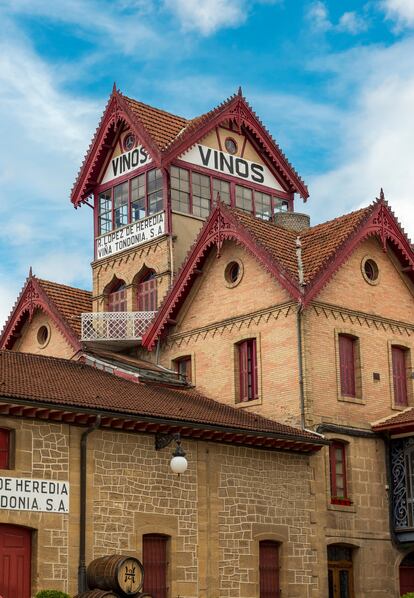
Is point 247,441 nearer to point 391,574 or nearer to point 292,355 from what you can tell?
point 292,355

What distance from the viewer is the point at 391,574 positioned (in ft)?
113

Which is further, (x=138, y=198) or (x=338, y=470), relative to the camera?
(x=138, y=198)

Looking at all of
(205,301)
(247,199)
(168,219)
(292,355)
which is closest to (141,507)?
(292,355)

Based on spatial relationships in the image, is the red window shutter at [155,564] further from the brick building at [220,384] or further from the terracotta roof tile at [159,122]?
the terracotta roof tile at [159,122]

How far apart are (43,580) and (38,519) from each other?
4.61 feet

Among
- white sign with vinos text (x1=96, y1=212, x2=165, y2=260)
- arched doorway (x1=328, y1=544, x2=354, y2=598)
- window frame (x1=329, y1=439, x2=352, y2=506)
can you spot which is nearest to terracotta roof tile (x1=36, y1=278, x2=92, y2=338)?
white sign with vinos text (x1=96, y1=212, x2=165, y2=260)

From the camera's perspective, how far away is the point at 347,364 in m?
35.5

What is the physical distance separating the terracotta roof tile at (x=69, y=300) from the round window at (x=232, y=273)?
6.49 m

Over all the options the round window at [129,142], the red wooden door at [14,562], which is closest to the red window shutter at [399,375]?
the round window at [129,142]

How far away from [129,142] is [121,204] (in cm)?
248

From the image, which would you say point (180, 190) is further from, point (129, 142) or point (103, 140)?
point (103, 140)

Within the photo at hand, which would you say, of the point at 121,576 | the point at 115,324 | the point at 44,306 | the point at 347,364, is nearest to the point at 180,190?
the point at 115,324

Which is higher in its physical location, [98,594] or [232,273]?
[232,273]

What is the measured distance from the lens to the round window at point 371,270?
3690 cm
